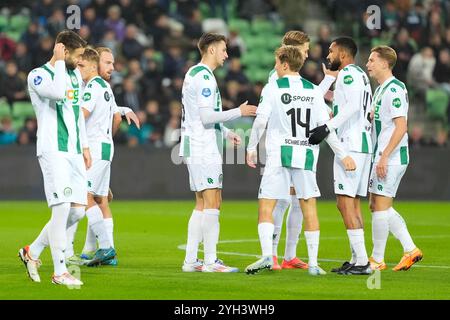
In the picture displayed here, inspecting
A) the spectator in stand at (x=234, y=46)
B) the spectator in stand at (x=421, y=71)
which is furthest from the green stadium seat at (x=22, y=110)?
the spectator in stand at (x=421, y=71)

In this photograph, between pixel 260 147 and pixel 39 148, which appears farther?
pixel 260 147

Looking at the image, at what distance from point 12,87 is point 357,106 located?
1341cm

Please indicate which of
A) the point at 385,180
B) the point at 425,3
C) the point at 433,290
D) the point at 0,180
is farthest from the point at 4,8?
the point at 433,290

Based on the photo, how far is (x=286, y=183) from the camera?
34.7ft

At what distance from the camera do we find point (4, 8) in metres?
25.2

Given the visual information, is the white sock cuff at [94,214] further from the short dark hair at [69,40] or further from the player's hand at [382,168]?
the player's hand at [382,168]

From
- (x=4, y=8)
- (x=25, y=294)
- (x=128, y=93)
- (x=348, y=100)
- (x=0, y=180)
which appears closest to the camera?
(x=25, y=294)

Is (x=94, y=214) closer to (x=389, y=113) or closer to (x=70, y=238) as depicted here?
(x=70, y=238)

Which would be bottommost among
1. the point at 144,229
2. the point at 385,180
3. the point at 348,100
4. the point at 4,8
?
the point at 144,229

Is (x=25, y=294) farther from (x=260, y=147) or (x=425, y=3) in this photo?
(x=425, y=3)

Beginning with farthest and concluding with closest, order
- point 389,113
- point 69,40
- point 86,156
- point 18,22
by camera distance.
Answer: point 18,22, point 389,113, point 86,156, point 69,40

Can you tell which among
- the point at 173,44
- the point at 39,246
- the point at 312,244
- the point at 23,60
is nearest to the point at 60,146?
the point at 39,246

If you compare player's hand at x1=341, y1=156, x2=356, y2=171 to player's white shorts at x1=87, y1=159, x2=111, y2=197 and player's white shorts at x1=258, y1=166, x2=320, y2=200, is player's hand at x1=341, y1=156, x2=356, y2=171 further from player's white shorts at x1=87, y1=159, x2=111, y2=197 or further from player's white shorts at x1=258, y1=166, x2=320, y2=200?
player's white shorts at x1=87, y1=159, x2=111, y2=197

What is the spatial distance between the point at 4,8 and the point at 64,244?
16.6 metres
